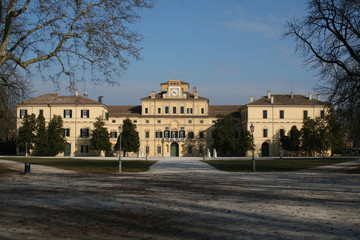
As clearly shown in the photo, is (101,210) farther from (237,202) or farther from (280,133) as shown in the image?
(280,133)

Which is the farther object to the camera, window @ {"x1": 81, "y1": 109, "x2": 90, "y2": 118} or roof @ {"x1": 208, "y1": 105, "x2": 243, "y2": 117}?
roof @ {"x1": 208, "y1": 105, "x2": 243, "y2": 117}

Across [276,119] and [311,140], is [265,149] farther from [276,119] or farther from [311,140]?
[311,140]

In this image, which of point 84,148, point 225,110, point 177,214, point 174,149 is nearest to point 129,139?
point 84,148

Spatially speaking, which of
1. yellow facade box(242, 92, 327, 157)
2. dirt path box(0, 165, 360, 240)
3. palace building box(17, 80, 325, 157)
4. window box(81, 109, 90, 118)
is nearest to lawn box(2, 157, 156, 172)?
dirt path box(0, 165, 360, 240)

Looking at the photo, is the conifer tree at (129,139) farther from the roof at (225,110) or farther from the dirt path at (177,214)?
the dirt path at (177,214)

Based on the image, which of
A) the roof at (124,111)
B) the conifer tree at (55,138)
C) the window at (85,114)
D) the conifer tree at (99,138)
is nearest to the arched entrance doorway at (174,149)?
the roof at (124,111)

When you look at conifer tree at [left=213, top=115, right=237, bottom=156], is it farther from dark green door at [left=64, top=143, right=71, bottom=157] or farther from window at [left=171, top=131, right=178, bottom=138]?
dark green door at [left=64, top=143, right=71, bottom=157]

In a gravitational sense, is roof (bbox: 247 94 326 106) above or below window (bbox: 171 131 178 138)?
above

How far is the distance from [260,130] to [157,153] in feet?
59.5

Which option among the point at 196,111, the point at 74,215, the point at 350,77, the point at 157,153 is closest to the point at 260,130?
the point at 196,111

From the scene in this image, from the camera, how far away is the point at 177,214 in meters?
8.72

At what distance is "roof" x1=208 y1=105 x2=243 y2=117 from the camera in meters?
71.0

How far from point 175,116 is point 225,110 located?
10.7 m

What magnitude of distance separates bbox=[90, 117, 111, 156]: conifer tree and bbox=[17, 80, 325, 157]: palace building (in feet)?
9.96
